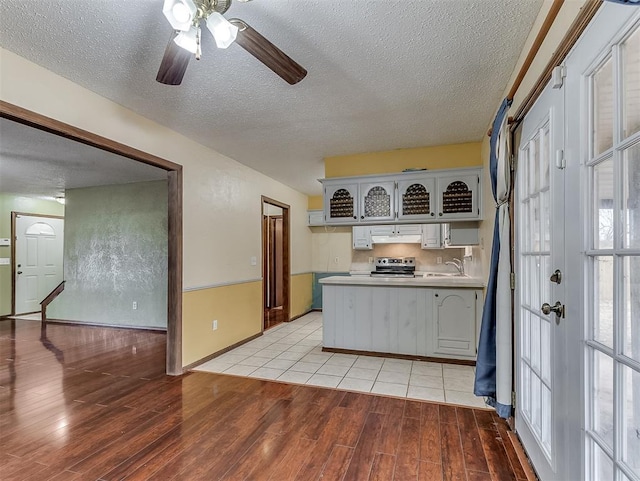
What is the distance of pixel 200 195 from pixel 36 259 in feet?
17.5

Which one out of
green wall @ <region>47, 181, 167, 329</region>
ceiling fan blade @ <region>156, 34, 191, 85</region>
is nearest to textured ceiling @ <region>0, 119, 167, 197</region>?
green wall @ <region>47, 181, 167, 329</region>

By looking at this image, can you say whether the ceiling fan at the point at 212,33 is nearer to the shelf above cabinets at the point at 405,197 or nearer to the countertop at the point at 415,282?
the shelf above cabinets at the point at 405,197

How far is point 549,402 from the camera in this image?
1.53 metres

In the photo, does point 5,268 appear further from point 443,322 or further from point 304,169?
point 443,322

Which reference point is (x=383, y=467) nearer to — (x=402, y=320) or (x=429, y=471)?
(x=429, y=471)

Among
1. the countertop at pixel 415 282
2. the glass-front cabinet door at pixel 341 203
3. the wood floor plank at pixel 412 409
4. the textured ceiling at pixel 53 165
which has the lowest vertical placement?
the wood floor plank at pixel 412 409

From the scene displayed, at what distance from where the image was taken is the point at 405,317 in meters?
3.62

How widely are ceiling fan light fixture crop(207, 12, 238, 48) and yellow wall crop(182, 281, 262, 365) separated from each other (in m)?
2.59

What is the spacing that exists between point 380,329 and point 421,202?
1.54 metres

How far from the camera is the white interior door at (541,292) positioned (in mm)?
1357

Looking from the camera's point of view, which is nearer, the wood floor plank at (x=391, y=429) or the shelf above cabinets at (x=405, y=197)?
the wood floor plank at (x=391, y=429)

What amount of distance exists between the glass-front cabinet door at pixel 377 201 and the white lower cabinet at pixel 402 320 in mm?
844

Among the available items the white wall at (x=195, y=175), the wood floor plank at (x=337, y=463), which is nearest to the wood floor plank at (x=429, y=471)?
the wood floor plank at (x=337, y=463)

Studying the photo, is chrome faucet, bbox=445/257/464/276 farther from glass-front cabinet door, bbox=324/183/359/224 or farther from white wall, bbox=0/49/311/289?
white wall, bbox=0/49/311/289
